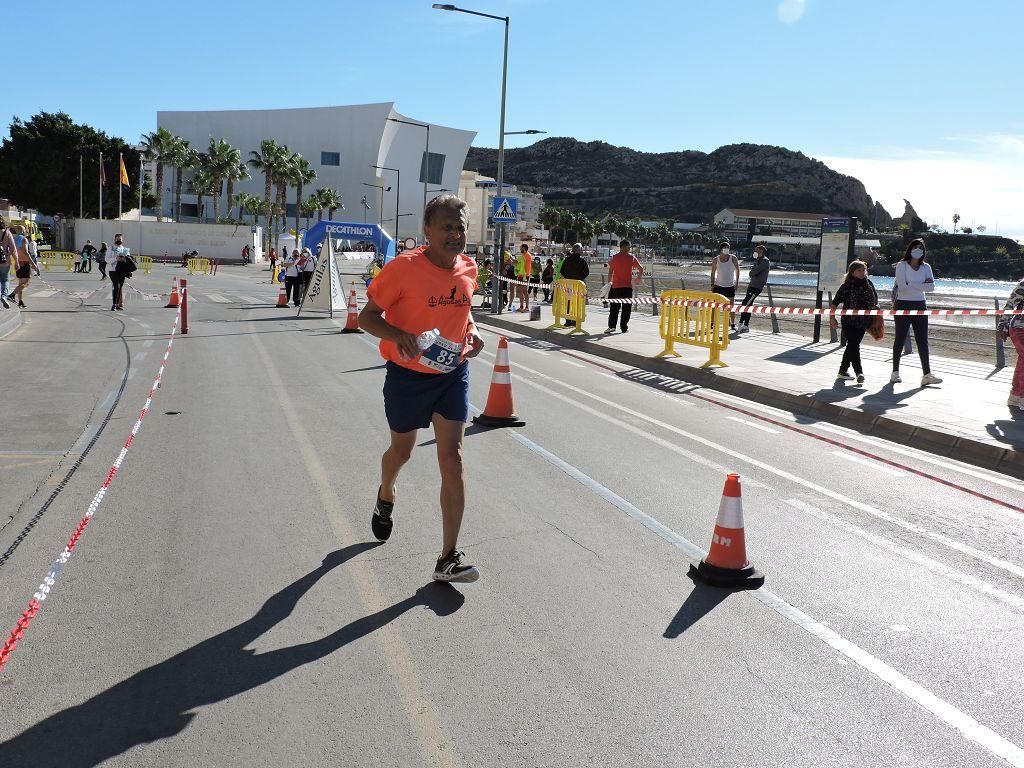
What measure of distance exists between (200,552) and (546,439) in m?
4.16

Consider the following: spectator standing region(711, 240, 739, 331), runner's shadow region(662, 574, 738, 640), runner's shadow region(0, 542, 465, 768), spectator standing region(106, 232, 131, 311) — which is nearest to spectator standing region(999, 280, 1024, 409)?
runner's shadow region(662, 574, 738, 640)

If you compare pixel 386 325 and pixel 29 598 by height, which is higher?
pixel 386 325

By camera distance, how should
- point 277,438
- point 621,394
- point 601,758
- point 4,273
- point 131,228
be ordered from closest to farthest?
point 601,758
point 277,438
point 621,394
point 4,273
point 131,228

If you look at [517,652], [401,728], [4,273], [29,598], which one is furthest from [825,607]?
[4,273]

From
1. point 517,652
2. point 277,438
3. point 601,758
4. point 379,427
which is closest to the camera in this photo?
point 601,758

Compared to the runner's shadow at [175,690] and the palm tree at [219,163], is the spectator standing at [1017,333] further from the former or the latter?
the palm tree at [219,163]

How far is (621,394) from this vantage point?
12203 millimetres

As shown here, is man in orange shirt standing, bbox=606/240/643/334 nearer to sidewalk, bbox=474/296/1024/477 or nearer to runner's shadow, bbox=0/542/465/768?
sidewalk, bbox=474/296/1024/477

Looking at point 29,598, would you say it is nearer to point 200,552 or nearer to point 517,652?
point 200,552

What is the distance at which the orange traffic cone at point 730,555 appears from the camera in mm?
4918

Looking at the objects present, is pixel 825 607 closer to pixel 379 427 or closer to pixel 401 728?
pixel 401 728

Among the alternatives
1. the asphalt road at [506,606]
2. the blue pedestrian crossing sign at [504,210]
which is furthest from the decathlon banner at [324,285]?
the asphalt road at [506,606]

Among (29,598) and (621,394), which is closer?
(29,598)

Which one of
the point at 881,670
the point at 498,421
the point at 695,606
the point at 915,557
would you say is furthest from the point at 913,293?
the point at 881,670
